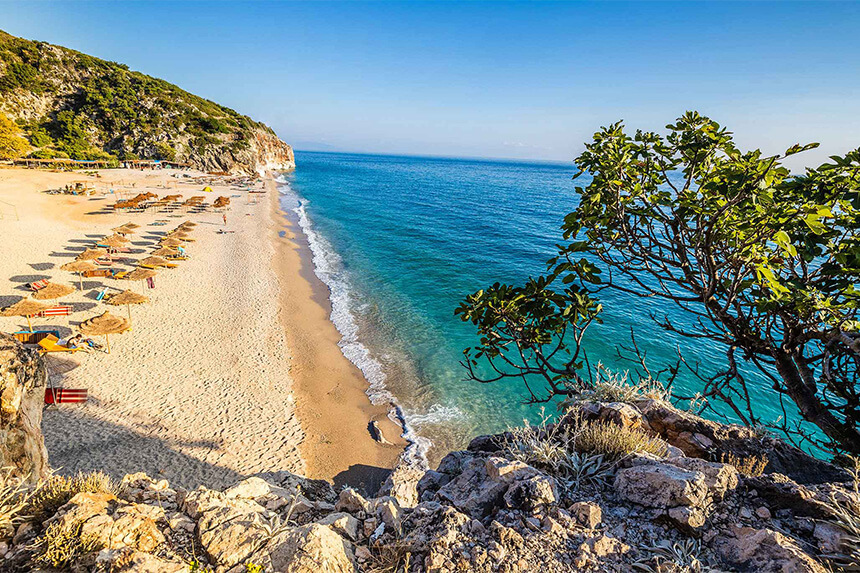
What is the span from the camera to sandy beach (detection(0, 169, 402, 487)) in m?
11.7

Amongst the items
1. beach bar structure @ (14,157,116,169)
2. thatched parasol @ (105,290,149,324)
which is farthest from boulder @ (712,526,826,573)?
beach bar structure @ (14,157,116,169)

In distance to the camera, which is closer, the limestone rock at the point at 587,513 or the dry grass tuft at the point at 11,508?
the dry grass tuft at the point at 11,508

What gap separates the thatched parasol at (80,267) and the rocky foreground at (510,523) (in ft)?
78.7

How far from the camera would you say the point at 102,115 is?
74625 mm

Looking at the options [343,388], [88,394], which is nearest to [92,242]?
[88,394]

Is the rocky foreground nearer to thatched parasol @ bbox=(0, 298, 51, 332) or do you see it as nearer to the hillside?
thatched parasol @ bbox=(0, 298, 51, 332)

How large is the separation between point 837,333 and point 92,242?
39.2m

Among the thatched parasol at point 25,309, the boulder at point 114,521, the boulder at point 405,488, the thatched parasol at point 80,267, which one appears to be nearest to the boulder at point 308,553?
the boulder at point 114,521

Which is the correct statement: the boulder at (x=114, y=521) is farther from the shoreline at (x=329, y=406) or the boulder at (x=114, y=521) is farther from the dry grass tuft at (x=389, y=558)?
the shoreline at (x=329, y=406)

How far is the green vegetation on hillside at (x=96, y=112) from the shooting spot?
67.0m

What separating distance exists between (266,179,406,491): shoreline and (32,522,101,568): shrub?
8.16 metres

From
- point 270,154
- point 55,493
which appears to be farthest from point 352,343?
point 270,154

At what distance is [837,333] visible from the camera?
3988mm

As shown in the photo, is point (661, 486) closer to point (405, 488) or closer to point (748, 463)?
point (748, 463)
